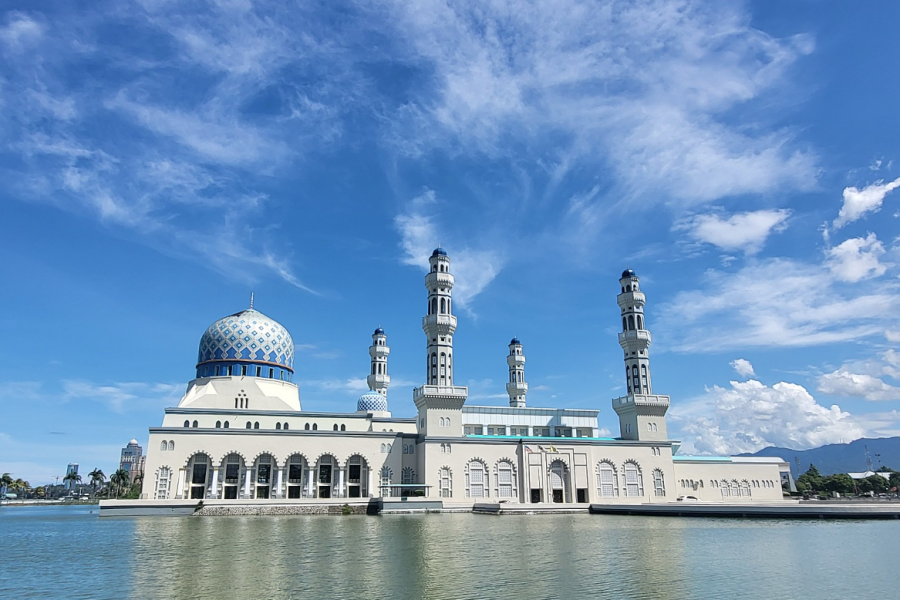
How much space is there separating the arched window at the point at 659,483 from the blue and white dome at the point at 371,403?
28.3 metres

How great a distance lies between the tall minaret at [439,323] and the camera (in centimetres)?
5669

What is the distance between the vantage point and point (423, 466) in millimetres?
53938

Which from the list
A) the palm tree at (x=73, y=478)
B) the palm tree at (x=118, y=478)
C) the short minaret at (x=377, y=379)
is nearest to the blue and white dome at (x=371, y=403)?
the short minaret at (x=377, y=379)

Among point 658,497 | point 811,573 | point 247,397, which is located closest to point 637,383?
point 658,497

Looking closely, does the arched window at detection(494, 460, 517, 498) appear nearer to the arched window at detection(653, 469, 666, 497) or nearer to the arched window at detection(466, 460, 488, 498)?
the arched window at detection(466, 460, 488, 498)

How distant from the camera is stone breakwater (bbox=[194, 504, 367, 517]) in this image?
46344 millimetres

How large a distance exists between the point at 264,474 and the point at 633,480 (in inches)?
1264

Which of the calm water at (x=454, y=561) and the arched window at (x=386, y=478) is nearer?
the calm water at (x=454, y=561)

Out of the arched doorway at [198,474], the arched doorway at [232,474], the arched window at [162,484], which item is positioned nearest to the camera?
the arched window at [162,484]

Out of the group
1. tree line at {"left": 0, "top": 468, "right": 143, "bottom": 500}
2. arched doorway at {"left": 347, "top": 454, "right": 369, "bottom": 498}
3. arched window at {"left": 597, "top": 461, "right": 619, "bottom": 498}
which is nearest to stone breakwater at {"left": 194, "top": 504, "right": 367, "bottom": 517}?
arched doorway at {"left": 347, "top": 454, "right": 369, "bottom": 498}

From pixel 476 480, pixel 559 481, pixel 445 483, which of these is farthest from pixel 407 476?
pixel 559 481

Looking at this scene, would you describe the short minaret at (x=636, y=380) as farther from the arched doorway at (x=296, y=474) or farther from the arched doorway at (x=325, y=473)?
the arched doorway at (x=296, y=474)

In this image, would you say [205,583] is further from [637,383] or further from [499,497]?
[637,383]

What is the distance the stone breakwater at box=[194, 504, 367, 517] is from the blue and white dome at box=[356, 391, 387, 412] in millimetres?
19976
